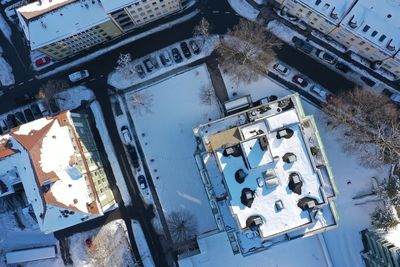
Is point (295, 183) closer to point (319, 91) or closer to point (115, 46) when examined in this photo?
point (319, 91)

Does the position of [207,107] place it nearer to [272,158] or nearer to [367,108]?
[272,158]

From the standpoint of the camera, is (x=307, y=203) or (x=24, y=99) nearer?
(x=307, y=203)

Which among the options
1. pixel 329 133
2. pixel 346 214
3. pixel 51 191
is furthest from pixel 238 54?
pixel 51 191

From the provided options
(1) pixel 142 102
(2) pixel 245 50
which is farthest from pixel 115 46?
(2) pixel 245 50

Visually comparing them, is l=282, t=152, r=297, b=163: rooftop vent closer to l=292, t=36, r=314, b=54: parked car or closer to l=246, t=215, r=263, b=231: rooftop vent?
l=246, t=215, r=263, b=231: rooftop vent

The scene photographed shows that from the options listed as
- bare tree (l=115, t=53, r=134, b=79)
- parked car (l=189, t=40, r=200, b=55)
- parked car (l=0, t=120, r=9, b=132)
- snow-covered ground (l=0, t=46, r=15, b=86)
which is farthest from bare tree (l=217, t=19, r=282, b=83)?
parked car (l=0, t=120, r=9, b=132)
